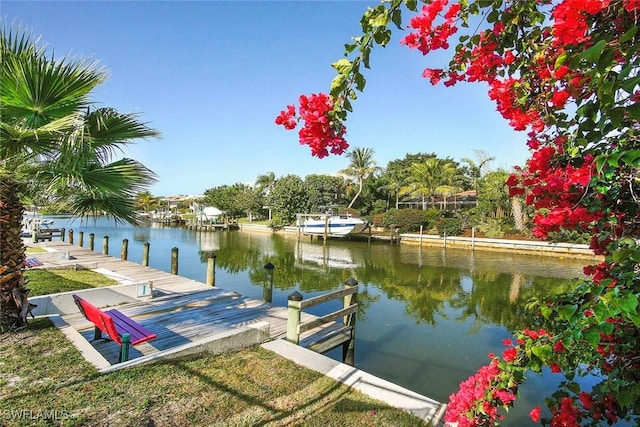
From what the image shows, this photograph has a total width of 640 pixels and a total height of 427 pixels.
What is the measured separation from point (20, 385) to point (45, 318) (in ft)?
7.09

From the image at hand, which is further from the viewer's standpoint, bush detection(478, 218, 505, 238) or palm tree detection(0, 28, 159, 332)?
bush detection(478, 218, 505, 238)

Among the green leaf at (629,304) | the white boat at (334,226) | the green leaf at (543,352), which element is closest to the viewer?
the green leaf at (629,304)

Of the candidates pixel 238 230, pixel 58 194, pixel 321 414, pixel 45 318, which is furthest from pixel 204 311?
pixel 238 230

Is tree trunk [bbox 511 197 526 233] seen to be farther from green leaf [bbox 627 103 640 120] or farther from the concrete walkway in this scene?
green leaf [bbox 627 103 640 120]

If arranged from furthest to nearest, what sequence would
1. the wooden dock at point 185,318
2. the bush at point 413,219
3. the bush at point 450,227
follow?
the bush at point 413,219 < the bush at point 450,227 < the wooden dock at point 185,318

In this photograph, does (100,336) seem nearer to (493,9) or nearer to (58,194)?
(58,194)

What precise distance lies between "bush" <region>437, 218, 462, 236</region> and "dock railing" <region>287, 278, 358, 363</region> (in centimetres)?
2307

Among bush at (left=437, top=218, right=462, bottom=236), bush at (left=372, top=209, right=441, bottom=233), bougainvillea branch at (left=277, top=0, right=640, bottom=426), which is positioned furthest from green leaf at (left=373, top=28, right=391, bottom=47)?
bush at (left=372, top=209, right=441, bottom=233)

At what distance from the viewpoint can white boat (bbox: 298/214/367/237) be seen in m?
28.9

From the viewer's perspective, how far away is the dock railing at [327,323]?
534 cm

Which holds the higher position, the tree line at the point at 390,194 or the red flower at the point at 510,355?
the tree line at the point at 390,194

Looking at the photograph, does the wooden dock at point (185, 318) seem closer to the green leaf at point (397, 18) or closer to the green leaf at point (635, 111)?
the green leaf at point (397, 18)

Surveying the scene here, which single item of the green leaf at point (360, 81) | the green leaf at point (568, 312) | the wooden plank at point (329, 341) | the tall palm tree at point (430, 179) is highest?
the tall palm tree at point (430, 179)

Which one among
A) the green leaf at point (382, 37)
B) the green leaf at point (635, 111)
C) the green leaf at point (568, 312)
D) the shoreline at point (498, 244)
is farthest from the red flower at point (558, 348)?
the shoreline at point (498, 244)
